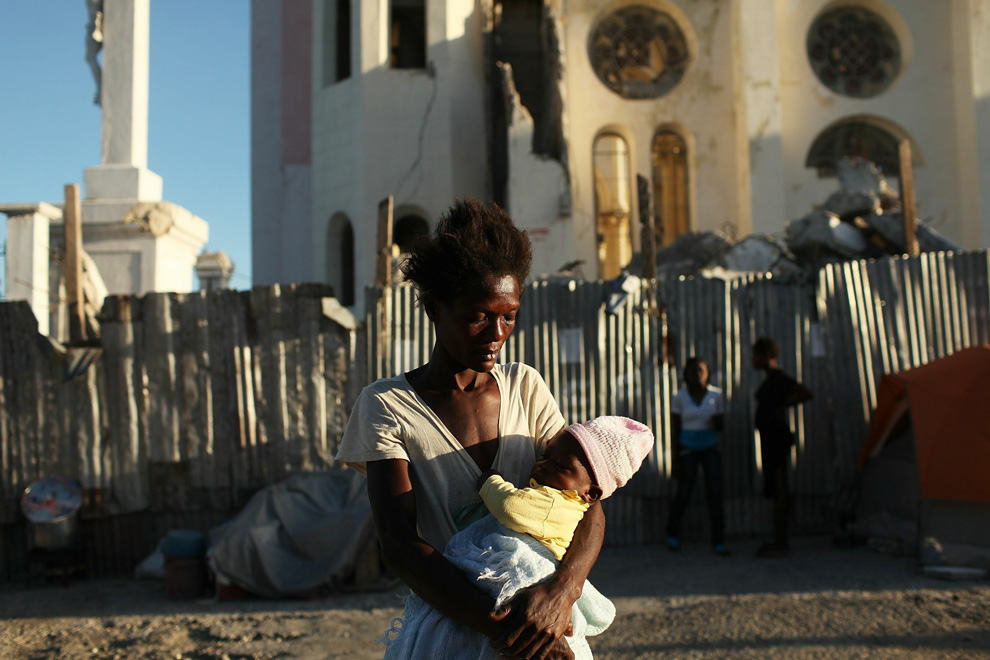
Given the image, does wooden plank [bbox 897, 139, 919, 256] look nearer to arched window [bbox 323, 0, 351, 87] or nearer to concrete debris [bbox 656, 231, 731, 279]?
concrete debris [bbox 656, 231, 731, 279]

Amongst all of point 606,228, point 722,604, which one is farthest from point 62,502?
point 606,228

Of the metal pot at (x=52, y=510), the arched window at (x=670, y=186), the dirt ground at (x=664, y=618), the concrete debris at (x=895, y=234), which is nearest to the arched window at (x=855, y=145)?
the arched window at (x=670, y=186)

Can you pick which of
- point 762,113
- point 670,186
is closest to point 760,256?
point 762,113

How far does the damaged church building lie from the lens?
13.7 metres

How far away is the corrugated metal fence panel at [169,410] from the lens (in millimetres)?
6551

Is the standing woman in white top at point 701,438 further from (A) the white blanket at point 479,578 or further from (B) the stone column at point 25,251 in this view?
(B) the stone column at point 25,251

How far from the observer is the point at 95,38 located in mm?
9203

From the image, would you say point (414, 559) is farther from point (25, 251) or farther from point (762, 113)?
point (762, 113)

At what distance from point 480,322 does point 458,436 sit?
289 millimetres

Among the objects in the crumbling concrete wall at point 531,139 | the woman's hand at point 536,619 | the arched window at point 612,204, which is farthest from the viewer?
the arched window at point 612,204

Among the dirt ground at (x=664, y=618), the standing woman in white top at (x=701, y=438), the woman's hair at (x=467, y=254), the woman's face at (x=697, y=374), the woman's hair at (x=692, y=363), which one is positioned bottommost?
the dirt ground at (x=664, y=618)

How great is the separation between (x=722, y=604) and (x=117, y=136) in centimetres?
811

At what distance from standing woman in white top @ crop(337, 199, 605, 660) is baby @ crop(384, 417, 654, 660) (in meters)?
0.04

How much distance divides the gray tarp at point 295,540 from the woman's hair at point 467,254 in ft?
13.9
